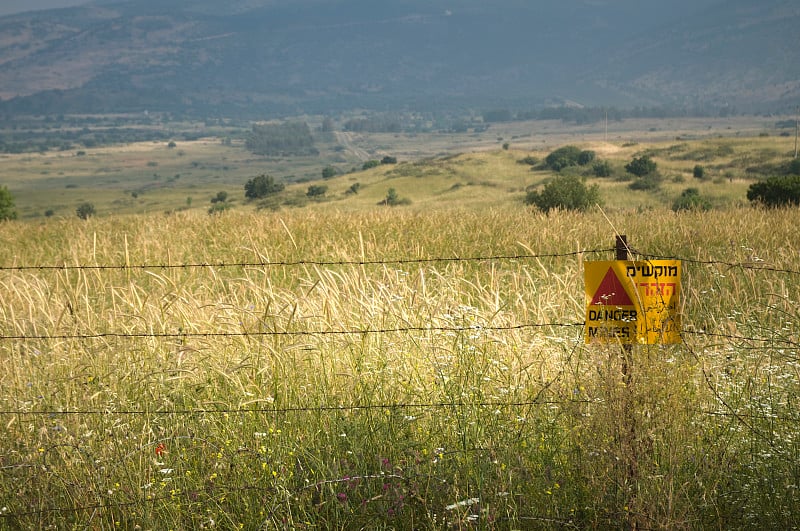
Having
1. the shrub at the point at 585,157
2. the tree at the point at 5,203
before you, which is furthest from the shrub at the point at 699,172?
the tree at the point at 5,203

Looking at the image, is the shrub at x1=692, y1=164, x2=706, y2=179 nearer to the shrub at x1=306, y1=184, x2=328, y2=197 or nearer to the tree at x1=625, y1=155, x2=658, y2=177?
the tree at x1=625, y1=155, x2=658, y2=177

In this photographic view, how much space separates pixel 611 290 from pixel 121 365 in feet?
11.3

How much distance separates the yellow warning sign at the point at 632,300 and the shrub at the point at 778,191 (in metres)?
23.5

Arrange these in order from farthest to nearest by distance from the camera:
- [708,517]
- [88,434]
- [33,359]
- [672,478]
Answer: [33,359]
[88,434]
[708,517]
[672,478]

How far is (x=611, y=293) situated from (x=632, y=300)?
118 millimetres

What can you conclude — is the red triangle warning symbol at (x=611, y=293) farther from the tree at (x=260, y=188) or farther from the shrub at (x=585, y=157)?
the tree at (x=260, y=188)

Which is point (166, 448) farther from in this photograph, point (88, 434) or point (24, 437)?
point (24, 437)

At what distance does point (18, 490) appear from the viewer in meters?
4.61

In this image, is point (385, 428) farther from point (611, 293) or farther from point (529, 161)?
point (529, 161)

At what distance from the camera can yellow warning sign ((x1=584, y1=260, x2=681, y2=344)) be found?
4.26 m

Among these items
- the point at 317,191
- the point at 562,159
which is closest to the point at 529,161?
the point at 562,159

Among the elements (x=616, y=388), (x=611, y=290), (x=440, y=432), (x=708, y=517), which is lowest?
(x=708, y=517)

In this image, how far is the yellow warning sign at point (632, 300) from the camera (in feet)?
14.0

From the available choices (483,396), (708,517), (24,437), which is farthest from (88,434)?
(708,517)
